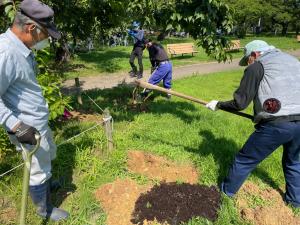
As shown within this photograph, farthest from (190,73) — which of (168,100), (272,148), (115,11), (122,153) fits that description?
(272,148)

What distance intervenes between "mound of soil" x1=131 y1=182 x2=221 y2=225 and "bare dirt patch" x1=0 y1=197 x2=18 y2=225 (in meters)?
1.22

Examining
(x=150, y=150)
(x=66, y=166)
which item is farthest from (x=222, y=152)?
(x=66, y=166)

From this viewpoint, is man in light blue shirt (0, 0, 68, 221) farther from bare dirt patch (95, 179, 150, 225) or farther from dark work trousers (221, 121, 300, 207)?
dark work trousers (221, 121, 300, 207)

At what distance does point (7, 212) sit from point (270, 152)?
277 centimetres

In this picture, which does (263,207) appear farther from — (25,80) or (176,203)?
(25,80)

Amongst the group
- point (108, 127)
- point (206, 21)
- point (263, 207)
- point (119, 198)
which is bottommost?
point (263, 207)

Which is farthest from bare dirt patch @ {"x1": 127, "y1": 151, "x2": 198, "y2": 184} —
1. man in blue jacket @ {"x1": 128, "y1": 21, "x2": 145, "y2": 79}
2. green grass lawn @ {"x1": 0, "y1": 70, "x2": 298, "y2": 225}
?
man in blue jacket @ {"x1": 128, "y1": 21, "x2": 145, "y2": 79}

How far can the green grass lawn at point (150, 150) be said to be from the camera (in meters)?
3.98

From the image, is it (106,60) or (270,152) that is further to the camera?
(106,60)

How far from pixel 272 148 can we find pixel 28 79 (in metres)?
2.45

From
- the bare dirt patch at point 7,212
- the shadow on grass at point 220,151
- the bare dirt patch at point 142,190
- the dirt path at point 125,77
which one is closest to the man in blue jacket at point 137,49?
the dirt path at point 125,77

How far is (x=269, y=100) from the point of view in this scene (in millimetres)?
3539

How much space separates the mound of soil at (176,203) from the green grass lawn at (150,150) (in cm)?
13

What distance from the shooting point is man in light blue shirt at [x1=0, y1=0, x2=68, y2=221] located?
2.82 metres
